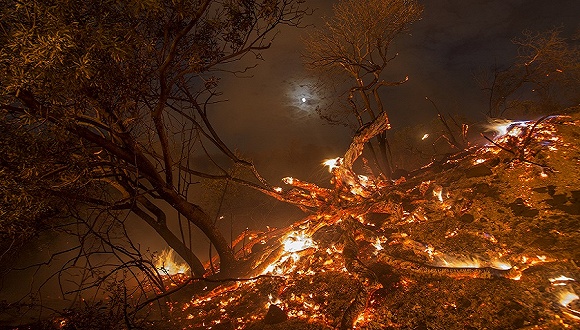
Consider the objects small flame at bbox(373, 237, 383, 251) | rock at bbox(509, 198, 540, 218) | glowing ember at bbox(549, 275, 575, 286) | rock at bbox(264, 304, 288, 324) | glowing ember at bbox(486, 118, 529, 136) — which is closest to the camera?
glowing ember at bbox(549, 275, 575, 286)

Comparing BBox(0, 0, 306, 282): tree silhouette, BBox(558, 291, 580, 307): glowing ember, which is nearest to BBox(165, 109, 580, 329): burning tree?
BBox(558, 291, 580, 307): glowing ember

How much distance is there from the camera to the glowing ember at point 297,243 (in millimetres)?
8367

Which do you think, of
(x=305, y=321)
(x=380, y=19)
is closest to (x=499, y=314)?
(x=305, y=321)

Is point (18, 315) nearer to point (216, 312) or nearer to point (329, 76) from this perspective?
point (216, 312)

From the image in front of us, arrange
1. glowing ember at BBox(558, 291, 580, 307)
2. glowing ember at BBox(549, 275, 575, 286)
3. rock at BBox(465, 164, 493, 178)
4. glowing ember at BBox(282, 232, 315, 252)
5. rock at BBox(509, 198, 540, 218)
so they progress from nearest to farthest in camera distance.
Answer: glowing ember at BBox(558, 291, 580, 307)
glowing ember at BBox(549, 275, 575, 286)
rock at BBox(509, 198, 540, 218)
rock at BBox(465, 164, 493, 178)
glowing ember at BBox(282, 232, 315, 252)

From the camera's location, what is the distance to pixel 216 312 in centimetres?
679

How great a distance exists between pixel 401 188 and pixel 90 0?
843 cm

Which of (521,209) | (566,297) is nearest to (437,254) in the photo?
(521,209)

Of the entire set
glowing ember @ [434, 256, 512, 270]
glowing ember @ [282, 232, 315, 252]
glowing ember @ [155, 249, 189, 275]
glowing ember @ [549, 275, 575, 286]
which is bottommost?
glowing ember @ [549, 275, 575, 286]

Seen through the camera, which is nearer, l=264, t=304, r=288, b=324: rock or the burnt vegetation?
the burnt vegetation

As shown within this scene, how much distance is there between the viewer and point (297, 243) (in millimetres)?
8602

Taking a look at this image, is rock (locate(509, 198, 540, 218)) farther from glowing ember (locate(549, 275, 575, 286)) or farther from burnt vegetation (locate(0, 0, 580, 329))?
glowing ember (locate(549, 275, 575, 286))

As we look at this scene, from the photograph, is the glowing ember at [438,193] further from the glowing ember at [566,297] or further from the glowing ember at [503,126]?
the glowing ember at [566,297]

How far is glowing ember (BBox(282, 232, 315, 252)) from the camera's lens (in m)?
8.37
